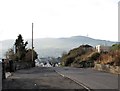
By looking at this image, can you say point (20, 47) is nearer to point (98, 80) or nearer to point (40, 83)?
point (98, 80)

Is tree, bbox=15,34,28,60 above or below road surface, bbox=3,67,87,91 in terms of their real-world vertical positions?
above

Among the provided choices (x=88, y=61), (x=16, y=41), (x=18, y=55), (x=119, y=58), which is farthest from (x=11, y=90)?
(x=88, y=61)

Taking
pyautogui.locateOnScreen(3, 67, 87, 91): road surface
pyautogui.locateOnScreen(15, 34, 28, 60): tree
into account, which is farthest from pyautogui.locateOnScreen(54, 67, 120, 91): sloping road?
pyautogui.locateOnScreen(15, 34, 28, 60): tree

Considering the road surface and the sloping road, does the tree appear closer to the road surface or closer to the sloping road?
the sloping road

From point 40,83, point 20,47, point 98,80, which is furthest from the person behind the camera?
point 20,47

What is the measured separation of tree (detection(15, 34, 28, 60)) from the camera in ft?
294

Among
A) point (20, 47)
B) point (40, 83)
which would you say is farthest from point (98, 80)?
point (20, 47)

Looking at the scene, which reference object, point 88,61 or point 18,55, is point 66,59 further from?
point 18,55

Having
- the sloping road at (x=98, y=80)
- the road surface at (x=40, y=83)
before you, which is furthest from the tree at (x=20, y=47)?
the road surface at (x=40, y=83)

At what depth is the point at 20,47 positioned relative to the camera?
93.3 metres

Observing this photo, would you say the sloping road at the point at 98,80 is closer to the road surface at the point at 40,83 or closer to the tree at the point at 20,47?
the road surface at the point at 40,83

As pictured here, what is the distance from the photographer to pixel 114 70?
47.1 m

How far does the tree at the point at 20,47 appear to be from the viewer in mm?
89738

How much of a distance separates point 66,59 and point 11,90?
109356mm
